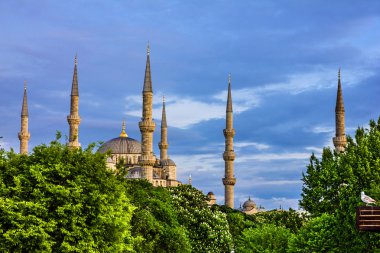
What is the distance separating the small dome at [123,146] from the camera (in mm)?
133875

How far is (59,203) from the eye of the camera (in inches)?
1371

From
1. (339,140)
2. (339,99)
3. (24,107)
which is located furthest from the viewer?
(24,107)

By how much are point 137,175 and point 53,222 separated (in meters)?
86.2

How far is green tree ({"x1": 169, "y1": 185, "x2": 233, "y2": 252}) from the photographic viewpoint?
6311 centimetres

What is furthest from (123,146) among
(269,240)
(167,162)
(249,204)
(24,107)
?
(269,240)

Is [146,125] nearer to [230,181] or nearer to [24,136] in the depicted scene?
[230,181]

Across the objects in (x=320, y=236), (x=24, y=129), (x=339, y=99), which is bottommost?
(x=320, y=236)

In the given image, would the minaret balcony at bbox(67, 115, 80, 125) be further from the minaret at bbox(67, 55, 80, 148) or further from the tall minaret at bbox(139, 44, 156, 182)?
the tall minaret at bbox(139, 44, 156, 182)

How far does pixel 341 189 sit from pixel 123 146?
92620 mm

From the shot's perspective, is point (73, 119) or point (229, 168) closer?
Answer: point (73, 119)

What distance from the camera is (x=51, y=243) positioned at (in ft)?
109

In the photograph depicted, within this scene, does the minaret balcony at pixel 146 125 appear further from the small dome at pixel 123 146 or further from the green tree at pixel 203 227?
the small dome at pixel 123 146

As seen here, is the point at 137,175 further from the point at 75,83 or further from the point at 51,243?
the point at 51,243

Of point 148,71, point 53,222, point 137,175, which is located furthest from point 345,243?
point 137,175
